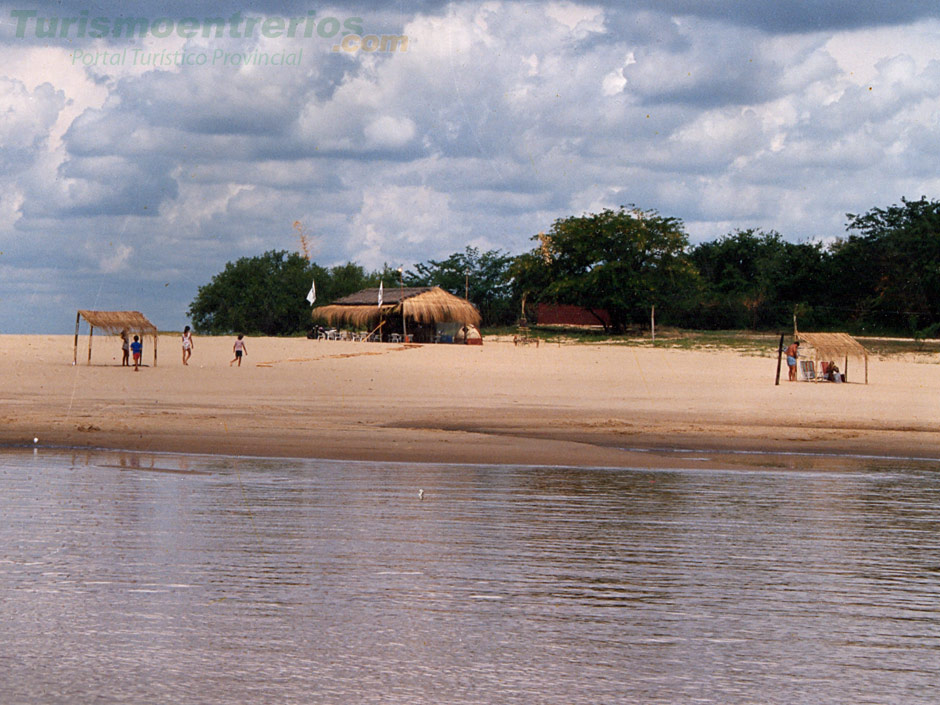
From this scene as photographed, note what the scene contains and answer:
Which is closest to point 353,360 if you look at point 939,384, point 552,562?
point 939,384

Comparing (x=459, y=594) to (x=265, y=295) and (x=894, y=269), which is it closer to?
(x=894, y=269)

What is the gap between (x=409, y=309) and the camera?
5141 cm

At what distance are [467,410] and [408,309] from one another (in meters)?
32.8

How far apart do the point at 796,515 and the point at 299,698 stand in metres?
5.84

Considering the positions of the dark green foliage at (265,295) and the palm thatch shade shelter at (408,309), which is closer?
the palm thatch shade shelter at (408,309)

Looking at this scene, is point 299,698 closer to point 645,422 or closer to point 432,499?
point 432,499

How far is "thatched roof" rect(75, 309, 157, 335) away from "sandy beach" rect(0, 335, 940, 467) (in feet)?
4.33

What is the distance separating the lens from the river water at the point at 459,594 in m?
4.23

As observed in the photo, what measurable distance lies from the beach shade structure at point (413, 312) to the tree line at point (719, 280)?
5.69 m

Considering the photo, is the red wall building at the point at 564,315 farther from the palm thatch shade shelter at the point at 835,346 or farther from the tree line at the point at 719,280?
the palm thatch shade shelter at the point at 835,346

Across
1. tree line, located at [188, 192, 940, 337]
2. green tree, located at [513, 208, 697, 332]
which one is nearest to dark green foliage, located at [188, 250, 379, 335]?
tree line, located at [188, 192, 940, 337]

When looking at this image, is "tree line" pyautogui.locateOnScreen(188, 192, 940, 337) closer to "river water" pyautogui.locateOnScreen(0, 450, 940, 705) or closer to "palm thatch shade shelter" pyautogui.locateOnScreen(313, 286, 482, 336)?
"palm thatch shade shelter" pyautogui.locateOnScreen(313, 286, 482, 336)

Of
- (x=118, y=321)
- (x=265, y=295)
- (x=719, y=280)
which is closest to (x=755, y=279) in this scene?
(x=719, y=280)

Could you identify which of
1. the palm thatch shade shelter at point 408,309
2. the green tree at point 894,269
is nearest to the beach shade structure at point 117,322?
the palm thatch shade shelter at point 408,309
